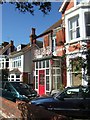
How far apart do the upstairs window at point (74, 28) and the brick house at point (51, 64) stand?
1483 millimetres

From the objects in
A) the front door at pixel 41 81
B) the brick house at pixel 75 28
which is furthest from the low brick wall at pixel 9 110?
the front door at pixel 41 81

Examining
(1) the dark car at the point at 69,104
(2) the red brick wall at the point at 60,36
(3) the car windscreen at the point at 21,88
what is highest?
(2) the red brick wall at the point at 60,36

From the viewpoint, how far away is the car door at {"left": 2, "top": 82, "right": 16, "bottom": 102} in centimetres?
1626

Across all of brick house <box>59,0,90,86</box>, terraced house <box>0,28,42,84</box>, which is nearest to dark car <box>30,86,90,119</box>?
brick house <box>59,0,90,86</box>

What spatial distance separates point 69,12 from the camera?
21.3 meters

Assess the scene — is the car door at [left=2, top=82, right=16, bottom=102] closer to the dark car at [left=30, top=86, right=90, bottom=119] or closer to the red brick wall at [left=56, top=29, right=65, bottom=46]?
the dark car at [left=30, top=86, right=90, bottom=119]

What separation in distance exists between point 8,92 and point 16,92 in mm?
486

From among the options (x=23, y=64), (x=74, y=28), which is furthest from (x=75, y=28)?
(x=23, y=64)

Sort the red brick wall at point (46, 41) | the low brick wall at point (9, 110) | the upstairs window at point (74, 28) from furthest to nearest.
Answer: the red brick wall at point (46, 41)
the upstairs window at point (74, 28)
the low brick wall at point (9, 110)

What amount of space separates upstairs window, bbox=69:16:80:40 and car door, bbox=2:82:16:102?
22.7ft

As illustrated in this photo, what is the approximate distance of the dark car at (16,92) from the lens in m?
16.2

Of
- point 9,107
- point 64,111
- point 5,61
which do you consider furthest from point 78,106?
point 5,61

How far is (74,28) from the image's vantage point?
21188 millimetres

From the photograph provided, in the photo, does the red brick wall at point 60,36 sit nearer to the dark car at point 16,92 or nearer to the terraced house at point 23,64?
the dark car at point 16,92
